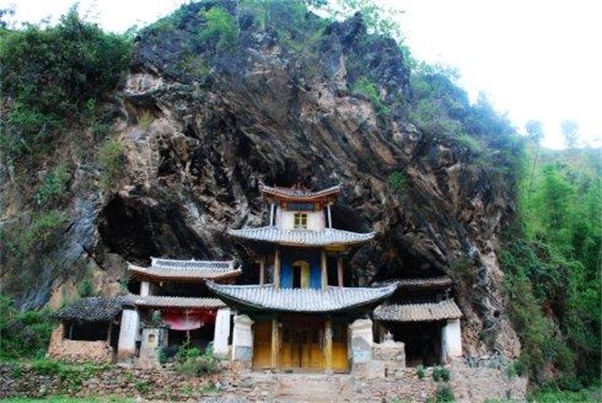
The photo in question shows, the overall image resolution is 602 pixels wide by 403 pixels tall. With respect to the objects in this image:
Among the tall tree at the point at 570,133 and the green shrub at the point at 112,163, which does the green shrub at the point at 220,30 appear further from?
the tall tree at the point at 570,133

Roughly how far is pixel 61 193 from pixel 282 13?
45.5ft

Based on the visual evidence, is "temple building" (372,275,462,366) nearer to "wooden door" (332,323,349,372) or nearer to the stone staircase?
"wooden door" (332,323,349,372)

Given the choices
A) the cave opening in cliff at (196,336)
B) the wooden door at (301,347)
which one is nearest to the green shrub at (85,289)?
the cave opening in cliff at (196,336)

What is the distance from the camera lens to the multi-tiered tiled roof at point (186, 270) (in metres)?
22.8

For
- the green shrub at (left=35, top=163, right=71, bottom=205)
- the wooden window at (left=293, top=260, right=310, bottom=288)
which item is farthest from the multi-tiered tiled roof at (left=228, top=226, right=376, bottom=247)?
the green shrub at (left=35, top=163, right=71, bottom=205)

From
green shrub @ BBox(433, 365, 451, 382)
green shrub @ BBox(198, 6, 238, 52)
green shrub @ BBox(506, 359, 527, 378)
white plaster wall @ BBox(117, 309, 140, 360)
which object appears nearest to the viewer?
green shrub @ BBox(433, 365, 451, 382)

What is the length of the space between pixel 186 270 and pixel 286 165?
A: 6642 mm

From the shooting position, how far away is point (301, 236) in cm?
2038

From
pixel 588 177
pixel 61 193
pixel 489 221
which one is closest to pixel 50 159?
pixel 61 193

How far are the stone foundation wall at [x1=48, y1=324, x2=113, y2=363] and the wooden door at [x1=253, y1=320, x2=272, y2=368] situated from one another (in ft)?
18.4

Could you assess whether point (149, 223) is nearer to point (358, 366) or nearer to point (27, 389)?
point (27, 389)

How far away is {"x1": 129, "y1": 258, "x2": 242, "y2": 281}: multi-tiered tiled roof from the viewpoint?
22.8 meters

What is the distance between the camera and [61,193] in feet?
80.4

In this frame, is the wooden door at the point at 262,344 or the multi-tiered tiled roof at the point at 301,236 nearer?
the wooden door at the point at 262,344
